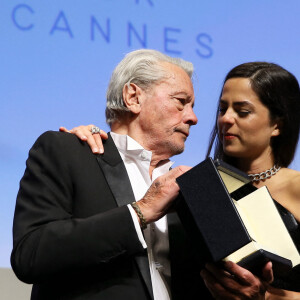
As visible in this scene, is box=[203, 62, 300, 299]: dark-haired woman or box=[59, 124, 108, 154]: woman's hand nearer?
box=[59, 124, 108, 154]: woman's hand

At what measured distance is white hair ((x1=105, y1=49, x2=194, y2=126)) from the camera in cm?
181

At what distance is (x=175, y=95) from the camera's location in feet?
5.85

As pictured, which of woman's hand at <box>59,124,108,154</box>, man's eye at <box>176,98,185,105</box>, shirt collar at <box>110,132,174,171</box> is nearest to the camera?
woman's hand at <box>59,124,108,154</box>

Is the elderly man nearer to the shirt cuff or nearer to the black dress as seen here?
the shirt cuff

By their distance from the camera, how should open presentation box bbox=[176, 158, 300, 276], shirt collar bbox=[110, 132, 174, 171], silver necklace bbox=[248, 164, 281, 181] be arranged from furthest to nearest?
silver necklace bbox=[248, 164, 281, 181] < shirt collar bbox=[110, 132, 174, 171] < open presentation box bbox=[176, 158, 300, 276]

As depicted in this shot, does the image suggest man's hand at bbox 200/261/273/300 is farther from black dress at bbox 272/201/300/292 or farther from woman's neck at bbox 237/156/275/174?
woman's neck at bbox 237/156/275/174

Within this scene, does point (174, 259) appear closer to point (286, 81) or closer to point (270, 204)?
point (270, 204)

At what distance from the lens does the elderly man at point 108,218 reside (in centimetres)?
133

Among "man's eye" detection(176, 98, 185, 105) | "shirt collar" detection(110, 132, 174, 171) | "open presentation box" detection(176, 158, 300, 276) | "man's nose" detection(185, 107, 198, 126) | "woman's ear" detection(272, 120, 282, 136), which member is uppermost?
"man's eye" detection(176, 98, 185, 105)

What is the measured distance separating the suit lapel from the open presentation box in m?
0.13

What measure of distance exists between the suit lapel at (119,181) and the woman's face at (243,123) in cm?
45

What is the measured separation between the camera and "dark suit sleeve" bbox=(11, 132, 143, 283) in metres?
1.32

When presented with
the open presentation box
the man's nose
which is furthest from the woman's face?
the open presentation box

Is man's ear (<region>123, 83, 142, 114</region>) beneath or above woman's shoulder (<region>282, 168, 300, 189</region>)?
above
